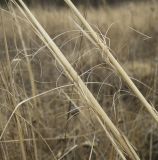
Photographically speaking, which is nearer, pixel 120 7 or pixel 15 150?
pixel 15 150

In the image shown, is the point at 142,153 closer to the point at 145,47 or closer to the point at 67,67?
the point at 67,67

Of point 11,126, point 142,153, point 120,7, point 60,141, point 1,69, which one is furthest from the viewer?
point 120,7

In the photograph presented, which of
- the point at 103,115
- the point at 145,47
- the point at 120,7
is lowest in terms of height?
the point at 120,7

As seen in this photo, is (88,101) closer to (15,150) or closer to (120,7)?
(15,150)

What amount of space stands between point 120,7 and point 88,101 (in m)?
6.28

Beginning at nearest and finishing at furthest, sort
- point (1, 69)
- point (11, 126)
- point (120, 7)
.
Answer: point (1, 69), point (11, 126), point (120, 7)

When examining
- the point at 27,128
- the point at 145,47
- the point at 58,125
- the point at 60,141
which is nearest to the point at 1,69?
the point at 27,128

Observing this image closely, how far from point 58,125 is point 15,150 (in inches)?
19.7

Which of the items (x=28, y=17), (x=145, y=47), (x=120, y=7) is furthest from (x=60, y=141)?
(x=120, y=7)

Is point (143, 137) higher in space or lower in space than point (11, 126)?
lower

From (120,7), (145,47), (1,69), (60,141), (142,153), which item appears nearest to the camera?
(1,69)

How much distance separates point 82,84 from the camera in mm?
720

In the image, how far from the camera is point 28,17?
31.4 inches

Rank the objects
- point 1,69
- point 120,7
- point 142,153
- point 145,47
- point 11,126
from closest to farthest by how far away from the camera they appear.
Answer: point 1,69 → point 11,126 → point 142,153 → point 145,47 → point 120,7
